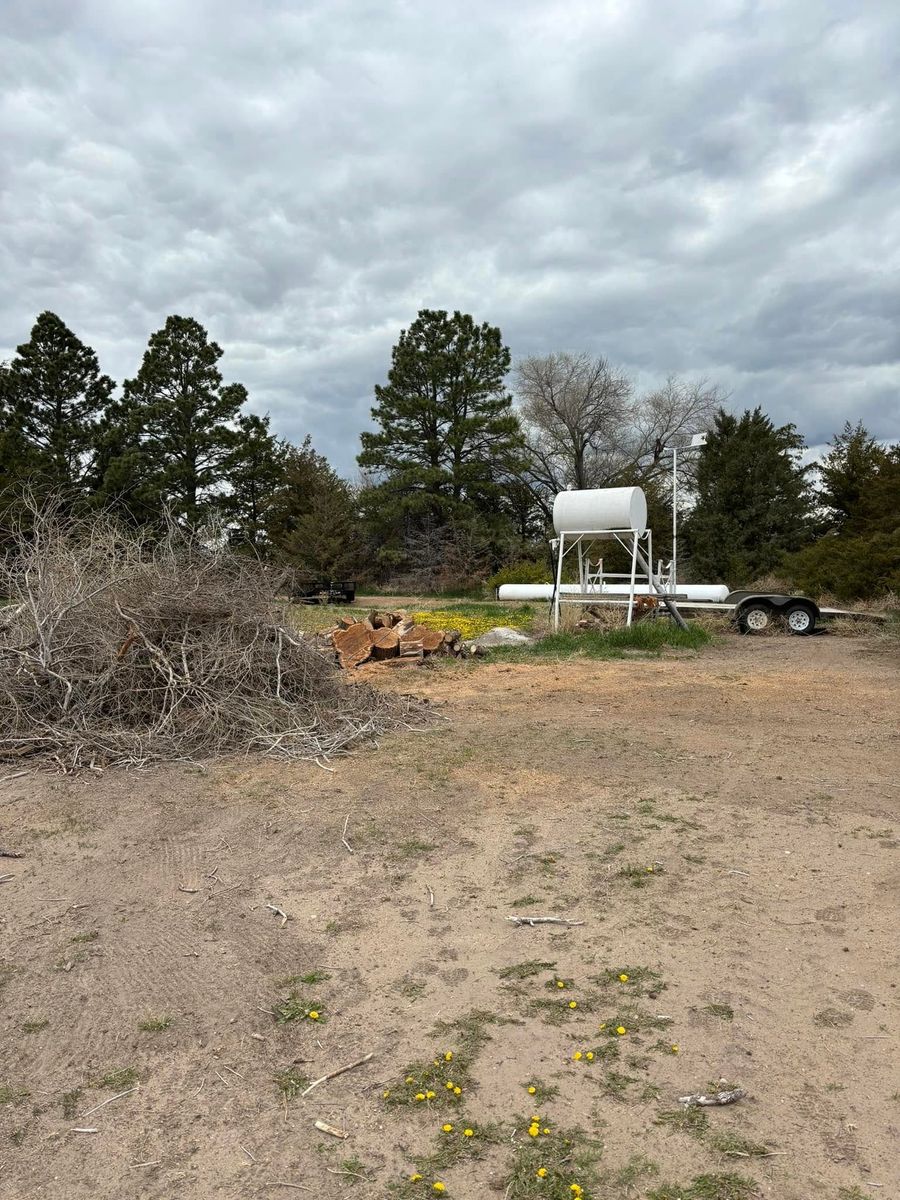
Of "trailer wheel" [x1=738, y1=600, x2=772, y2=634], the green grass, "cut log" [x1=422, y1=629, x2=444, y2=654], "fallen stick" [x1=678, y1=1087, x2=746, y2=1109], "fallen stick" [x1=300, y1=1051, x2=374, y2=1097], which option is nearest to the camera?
"fallen stick" [x1=678, y1=1087, x2=746, y2=1109]

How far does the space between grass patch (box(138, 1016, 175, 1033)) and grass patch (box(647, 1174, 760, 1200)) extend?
1.67m

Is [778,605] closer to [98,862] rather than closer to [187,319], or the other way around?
[98,862]

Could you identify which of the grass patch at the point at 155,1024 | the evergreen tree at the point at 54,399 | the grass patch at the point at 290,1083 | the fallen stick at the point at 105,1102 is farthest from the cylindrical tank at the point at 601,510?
the evergreen tree at the point at 54,399

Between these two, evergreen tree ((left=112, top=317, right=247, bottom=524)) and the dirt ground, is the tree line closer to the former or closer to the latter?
evergreen tree ((left=112, top=317, right=247, bottom=524))

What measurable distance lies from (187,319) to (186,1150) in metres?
39.2

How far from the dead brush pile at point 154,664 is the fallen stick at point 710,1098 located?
436 centimetres

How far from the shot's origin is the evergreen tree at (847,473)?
2373cm

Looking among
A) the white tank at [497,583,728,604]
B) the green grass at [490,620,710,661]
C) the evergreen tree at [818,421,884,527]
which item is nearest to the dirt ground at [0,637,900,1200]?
the green grass at [490,620,710,661]

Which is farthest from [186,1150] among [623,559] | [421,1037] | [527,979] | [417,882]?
[623,559]

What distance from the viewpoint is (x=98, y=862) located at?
419cm

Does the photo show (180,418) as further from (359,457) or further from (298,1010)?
(298,1010)

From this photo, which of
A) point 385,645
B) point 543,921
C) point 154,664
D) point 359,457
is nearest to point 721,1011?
point 543,921

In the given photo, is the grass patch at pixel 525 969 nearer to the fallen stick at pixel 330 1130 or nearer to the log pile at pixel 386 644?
the fallen stick at pixel 330 1130

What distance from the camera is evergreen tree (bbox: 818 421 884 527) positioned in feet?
77.8
